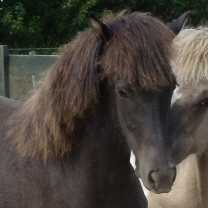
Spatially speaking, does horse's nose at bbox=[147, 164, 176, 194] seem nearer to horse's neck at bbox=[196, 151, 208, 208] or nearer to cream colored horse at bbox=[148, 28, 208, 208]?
cream colored horse at bbox=[148, 28, 208, 208]

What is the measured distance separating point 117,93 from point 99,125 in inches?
8.3

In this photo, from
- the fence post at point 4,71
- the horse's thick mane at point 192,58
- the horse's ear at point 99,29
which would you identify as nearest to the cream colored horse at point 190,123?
the horse's thick mane at point 192,58

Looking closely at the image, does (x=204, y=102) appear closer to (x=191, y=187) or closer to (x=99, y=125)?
(x=191, y=187)

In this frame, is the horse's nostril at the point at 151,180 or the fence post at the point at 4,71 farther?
the fence post at the point at 4,71

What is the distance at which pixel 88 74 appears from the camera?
2.37 meters

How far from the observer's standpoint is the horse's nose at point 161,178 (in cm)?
220

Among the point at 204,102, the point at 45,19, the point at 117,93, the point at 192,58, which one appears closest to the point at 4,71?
the point at 192,58

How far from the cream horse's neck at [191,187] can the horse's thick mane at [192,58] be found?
51cm

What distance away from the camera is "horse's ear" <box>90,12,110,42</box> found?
231cm

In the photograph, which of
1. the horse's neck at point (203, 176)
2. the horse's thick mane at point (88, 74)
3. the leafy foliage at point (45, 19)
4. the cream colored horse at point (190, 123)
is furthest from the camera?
the leafy foliage at point (45, 19)

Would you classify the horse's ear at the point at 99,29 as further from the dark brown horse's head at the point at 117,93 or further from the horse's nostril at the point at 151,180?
the horse's nostril at the point at 151,180

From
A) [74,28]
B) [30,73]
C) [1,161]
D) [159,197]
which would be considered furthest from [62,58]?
[74,28]

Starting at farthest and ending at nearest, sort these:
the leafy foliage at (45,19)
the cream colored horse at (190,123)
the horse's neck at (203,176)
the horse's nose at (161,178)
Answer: the leafy foliage at (45,19)
the horse's neck at (203,176)
the cream colored horse at (190,123)
the horse's nose at (161,178)

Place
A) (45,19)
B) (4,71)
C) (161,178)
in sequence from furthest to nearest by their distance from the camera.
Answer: (45,19), (4,71), (161,178)
